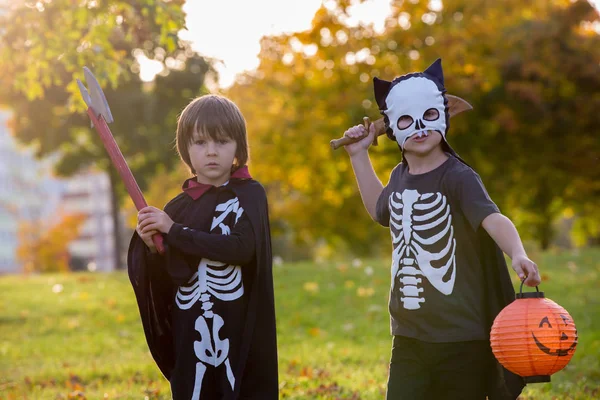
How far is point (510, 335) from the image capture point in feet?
11.4

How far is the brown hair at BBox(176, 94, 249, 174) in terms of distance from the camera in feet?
13.4

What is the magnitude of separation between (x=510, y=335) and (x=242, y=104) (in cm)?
2188

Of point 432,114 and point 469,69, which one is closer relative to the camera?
point 432,114

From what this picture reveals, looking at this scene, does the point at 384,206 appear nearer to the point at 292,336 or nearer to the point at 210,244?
the point at 210,244

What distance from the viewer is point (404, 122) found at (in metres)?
4.03

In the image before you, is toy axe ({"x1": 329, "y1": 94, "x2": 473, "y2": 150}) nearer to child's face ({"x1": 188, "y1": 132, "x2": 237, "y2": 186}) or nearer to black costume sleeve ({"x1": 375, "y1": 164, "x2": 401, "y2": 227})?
black costume sleeve ({"x1": 375, "y1": 164, "x2": 401, "y2": 227})

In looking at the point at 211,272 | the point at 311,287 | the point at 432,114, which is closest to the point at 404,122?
the point at 432,114

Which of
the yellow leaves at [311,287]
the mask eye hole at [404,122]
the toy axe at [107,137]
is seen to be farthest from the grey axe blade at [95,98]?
the yellow leaves at [311,287]

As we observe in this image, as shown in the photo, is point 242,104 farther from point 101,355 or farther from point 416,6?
point 101,355

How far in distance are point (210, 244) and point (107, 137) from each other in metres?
0.81

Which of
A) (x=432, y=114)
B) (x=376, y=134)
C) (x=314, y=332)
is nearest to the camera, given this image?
(x=432, y=114)

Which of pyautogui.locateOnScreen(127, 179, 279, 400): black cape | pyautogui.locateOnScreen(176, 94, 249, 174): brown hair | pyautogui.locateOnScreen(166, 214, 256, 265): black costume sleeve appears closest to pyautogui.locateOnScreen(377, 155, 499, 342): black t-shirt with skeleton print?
pyautogui.locateOnScreen(127, 179, 279, 400): black cape

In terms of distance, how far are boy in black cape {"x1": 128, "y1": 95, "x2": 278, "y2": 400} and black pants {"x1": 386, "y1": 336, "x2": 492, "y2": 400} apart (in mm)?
619

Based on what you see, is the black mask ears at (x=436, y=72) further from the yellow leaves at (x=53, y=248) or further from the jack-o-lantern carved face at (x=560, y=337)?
the yellow leaves at (x=53, y=248)
